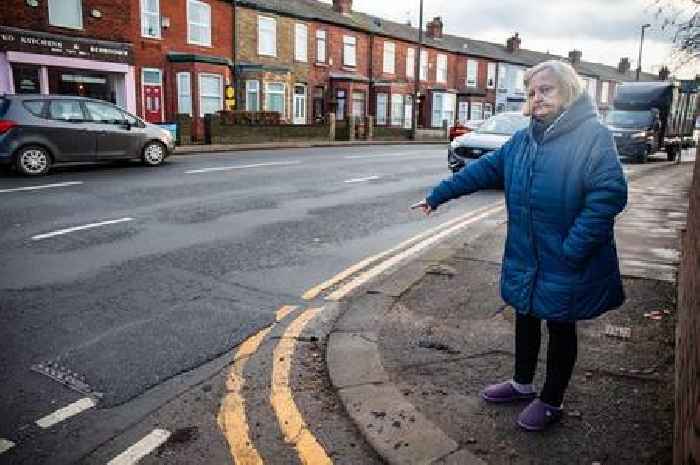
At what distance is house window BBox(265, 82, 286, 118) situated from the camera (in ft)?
106

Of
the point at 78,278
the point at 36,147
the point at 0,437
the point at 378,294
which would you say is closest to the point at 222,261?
the point at 78,278

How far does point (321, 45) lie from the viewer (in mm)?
36594

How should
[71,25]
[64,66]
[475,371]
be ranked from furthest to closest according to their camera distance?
[71,25] → [64,66] → [475,371]

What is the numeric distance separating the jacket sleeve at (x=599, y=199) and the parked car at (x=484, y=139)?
1062 cm

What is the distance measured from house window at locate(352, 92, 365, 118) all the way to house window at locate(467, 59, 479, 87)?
15.3 metres

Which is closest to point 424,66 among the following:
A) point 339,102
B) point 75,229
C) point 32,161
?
point 339,102

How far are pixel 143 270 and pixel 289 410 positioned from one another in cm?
333

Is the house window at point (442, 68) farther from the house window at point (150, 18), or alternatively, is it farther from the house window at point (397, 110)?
the house window at point (150, 18)

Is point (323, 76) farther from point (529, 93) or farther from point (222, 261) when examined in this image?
point (529, 93)

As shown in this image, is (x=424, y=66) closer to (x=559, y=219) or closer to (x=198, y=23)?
(x=198, y=23)

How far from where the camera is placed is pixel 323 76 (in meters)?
37.1

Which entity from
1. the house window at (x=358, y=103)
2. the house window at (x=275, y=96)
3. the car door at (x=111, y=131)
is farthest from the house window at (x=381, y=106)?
the car door at (x=111, y=131)

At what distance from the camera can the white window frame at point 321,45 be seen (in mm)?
36281

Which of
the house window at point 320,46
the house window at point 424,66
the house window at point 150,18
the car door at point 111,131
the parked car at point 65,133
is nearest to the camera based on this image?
the parked car at point 65,133
